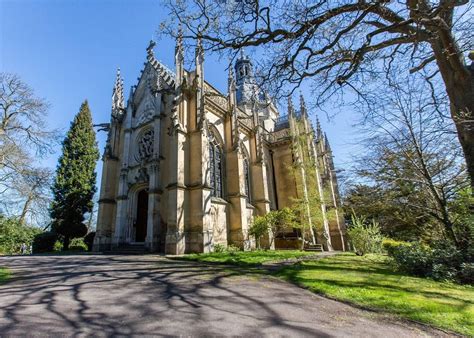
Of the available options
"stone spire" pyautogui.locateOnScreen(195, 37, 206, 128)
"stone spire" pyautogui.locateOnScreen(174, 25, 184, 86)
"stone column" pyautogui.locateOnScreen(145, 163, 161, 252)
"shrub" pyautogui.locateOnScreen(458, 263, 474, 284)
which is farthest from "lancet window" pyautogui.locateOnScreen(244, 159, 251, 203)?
"shrub" pyautogui.locateOnScreen(458, 263, 474, 284)

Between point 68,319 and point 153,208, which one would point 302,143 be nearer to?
point 153,208

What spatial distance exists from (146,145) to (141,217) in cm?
527

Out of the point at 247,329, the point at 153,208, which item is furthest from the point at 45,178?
the point at 247,329

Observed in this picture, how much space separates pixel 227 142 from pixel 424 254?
46.7ft

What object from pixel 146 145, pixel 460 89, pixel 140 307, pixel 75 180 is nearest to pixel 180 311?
pixel 140 307

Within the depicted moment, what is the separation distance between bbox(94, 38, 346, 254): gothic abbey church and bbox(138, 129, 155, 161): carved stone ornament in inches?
3.1

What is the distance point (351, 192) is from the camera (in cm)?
873

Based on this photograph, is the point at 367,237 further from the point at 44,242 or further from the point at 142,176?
the point at 44,242

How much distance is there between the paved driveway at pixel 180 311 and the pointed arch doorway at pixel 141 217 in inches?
452

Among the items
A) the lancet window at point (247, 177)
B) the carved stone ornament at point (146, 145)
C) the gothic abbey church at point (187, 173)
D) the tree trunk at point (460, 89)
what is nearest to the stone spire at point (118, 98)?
the gothic abbey church at point (187, 173)

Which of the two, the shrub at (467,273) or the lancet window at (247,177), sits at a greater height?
the lancet window at (247,177)

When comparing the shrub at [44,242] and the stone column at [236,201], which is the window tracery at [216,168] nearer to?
the stone column at [236,201]

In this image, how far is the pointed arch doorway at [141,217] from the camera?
16.7m

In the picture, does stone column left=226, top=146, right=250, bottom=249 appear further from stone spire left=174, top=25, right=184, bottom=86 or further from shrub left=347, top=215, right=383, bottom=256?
shrub left=347, top=215, right=383, bottom=256
